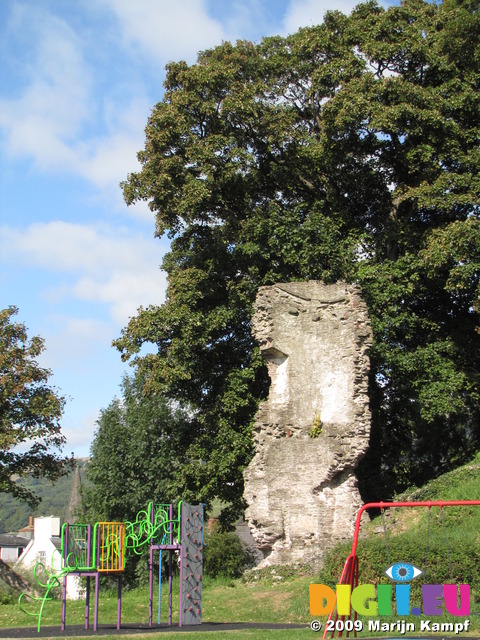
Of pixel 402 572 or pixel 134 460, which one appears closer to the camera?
pixel 402 572

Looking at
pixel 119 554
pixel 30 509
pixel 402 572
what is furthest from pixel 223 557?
pixel 30 509

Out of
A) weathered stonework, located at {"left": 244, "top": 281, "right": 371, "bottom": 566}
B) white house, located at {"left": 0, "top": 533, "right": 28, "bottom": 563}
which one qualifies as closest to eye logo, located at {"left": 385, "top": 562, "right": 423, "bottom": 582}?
weathered stonework, located at {"left": 244, "top": 281, "right": 371, "bottom": 566}

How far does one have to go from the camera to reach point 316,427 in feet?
68.4

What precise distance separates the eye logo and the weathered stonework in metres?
7.93

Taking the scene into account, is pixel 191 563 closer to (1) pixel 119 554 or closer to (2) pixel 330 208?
(1) pixel 119 554

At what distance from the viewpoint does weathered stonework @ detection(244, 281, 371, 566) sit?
20109 mm


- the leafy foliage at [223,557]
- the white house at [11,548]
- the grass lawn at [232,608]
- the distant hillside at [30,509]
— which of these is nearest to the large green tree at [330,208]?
the grass lawn at [232,608]

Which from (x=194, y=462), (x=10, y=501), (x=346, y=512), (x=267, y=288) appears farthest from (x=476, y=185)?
(x=10, y=501)

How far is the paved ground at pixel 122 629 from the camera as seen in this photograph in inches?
491

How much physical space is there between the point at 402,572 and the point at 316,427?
9.55 metres

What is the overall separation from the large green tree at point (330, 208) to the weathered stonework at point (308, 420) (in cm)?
190

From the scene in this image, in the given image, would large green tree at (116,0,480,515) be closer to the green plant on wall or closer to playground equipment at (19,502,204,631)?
the green plant on wall

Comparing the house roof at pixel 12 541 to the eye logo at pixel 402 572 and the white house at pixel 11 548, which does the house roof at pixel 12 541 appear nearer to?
the white house at pixel 11 548

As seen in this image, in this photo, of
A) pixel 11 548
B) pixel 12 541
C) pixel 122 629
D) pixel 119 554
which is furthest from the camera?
pixel 12 541
